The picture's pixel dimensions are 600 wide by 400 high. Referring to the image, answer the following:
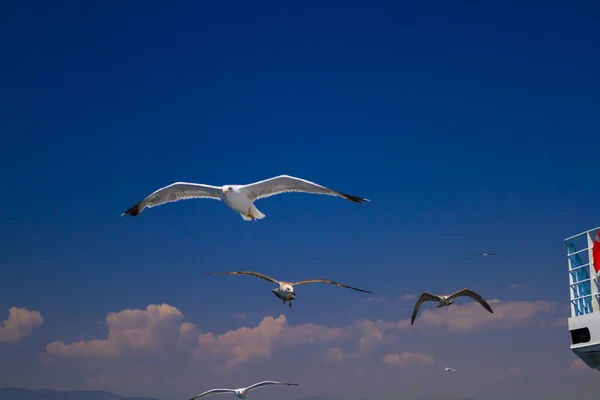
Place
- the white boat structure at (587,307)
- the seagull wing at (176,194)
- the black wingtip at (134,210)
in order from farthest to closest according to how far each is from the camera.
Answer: the black wingtip at (134,210) < the seagull wing at (176,194) < the white boat structure at (587,307)

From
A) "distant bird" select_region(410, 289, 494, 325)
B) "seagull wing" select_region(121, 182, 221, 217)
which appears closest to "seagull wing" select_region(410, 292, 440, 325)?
"distant bird" select_region(410, 289, 494, 325)

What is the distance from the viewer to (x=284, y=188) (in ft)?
124

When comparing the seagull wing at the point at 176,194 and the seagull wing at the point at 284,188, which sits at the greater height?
the seagull wing at the point at 176,194

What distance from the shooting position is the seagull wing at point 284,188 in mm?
36097

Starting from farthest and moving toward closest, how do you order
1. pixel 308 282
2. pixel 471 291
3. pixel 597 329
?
1. pixel 471 291
2. pixel 308 282
3. pixel 597 329

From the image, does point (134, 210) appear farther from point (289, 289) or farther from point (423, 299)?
point (423, 299)

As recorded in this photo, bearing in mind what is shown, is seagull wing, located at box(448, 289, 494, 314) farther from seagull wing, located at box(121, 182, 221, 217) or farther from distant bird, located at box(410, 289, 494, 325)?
seagull wing, located at box(121, 182, 221, 217)

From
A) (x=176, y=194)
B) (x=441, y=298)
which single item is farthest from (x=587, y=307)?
(x=176, y=194)

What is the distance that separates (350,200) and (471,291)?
26.1 feet

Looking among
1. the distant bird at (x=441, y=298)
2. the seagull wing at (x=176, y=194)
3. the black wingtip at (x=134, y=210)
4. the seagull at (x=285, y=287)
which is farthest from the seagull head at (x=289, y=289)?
the black wingtip at (x=134, y=210)

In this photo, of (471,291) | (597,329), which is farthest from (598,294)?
(471,291)

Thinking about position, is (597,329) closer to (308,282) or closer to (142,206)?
(308,282)

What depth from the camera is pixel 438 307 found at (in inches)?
1326

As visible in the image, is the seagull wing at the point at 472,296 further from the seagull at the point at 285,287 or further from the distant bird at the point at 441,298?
the seagull at the point at 285,287
